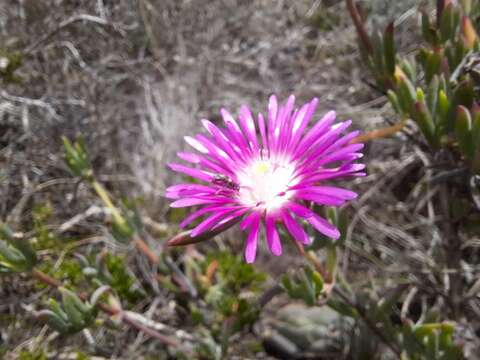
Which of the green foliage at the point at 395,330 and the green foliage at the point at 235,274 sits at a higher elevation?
the green foliage at the point at 235,274

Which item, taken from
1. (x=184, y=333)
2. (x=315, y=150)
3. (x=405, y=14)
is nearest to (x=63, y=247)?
(x=184, y=333)

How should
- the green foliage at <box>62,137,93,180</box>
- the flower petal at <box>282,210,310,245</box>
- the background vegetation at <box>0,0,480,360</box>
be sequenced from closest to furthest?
the flower petal at <box>282,210,310,245</box> → the background vegetation at <box>0,0,480,360</box> → the green foliage at <box>62,137,93,180</box>

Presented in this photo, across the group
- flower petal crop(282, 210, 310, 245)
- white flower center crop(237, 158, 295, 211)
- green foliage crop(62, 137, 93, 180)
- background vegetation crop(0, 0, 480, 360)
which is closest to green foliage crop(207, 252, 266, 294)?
background vegetation crop(0, 0, 480, 360)

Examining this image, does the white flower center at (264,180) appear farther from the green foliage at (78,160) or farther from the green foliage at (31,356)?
the green foliage at (31,356)

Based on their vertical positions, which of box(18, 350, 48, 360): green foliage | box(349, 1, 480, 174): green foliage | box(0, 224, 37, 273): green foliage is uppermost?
box(349, 1, 480, 174): green foliage

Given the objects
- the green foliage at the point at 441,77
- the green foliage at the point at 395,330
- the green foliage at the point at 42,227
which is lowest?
the green foliage at the point at 395,330

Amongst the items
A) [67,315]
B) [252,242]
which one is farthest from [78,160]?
[252,242]

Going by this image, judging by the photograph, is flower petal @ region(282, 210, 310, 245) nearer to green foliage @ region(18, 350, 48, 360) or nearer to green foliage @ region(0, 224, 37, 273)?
green foliage @ region(0, 224, 37, 273)

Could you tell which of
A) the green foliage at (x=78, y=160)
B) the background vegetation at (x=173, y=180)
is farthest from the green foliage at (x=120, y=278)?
the green foliage at (x=78, y=160)
